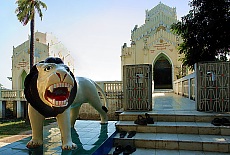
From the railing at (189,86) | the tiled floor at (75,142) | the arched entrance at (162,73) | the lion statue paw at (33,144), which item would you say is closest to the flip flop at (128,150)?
the tiled floor at (75,142)

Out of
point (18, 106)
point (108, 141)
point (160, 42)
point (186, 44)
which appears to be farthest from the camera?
point (160, 42)

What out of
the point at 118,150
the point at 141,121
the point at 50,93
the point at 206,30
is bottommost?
the point at 118,150

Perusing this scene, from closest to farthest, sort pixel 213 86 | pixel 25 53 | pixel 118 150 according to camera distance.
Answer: pixel 118 150, pixel 213 86, pixel 25 53

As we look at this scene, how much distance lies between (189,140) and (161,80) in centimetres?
1716

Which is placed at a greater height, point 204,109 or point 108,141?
point 204,109

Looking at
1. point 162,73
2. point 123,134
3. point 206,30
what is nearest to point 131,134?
point 123,134

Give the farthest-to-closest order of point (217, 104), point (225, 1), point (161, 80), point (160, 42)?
point (161, 80), point (160, 42), point (225, 1), point (217, 104)

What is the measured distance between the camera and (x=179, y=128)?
Answer: 4473 millimetres

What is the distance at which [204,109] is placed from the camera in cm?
557

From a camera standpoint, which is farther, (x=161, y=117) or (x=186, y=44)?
(x=186, y=44)

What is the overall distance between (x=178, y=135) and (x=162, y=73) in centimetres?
1701

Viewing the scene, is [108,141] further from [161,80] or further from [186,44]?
[161,80]

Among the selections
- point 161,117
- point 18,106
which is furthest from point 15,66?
point 161,117

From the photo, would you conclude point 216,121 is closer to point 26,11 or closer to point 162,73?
point 26,11
